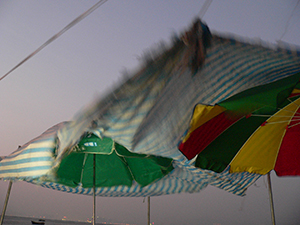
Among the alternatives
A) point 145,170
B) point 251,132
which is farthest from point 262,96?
point 145,170

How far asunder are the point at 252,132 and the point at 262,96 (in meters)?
0.60

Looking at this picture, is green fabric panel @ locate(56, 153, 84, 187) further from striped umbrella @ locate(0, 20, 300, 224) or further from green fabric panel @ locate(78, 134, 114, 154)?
striped umbrella @ locate(0, 20, 300, 224)

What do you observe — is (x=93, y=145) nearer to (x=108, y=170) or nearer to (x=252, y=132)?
(x=108, y=170)

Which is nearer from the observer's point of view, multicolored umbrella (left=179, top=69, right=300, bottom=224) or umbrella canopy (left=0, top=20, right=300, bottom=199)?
umbrella canopy (left=0, top=20, right=300, bottom=199)

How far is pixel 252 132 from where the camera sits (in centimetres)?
210

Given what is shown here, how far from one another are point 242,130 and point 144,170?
5.83 ft

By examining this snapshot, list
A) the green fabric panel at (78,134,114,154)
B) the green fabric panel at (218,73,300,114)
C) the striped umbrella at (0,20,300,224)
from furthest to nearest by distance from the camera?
1. the green fabric panel at (78,134,114,154)
2. the green fabric panel at (218,73,300,114)
3. the striped umbrella at (0,20,300,224)

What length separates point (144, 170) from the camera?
348cm

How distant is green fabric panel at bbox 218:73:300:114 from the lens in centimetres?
158

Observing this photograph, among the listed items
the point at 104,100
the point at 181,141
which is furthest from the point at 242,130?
the point at 104,100

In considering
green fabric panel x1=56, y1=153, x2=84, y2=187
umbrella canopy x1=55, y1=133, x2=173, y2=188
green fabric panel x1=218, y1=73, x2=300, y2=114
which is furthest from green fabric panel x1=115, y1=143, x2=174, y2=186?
green fabric panel x1=218, y1=73, x2=300, y2=114

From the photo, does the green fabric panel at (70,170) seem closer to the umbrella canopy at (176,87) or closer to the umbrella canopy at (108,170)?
the umbrella canopy at (108,170)

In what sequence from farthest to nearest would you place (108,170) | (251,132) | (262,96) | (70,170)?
1. (108,170)
2. (70,170)
3. (251,132)
4. (262,96)

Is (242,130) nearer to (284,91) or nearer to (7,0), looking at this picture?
(284,91)
